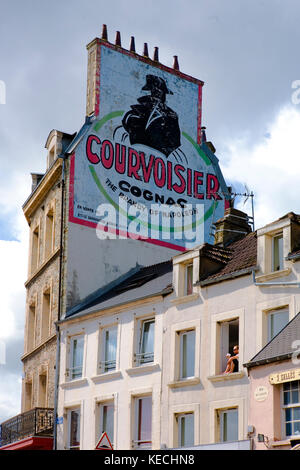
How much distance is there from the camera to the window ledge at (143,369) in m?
34.0

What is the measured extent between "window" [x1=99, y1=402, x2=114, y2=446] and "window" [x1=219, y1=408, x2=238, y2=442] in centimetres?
623

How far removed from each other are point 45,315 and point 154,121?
10.9 meters

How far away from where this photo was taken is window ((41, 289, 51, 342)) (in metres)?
43.1

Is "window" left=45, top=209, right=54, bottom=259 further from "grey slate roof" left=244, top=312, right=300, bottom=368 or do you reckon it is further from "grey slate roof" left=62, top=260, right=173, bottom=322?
"grey slate roof" left=244, top=312, right=300, bottom=368

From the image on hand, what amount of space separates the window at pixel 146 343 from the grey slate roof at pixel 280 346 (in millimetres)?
7702

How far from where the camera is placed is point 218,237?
37531mm

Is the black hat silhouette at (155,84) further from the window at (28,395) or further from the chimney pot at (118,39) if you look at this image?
the window at (28,395)

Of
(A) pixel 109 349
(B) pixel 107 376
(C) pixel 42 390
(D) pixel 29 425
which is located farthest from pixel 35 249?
(B) pixel 107 376

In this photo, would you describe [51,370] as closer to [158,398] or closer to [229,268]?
[158,398]

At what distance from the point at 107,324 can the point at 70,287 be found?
174 inches

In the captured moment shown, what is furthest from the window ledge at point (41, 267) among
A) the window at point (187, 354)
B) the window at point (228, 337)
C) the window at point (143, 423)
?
the window at point (228, 337)

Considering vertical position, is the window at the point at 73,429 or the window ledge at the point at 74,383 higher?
the window ledge at the point at 74,383

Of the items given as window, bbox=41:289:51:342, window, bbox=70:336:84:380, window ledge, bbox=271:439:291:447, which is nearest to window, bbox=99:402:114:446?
window, bbox=70:336:84:380
